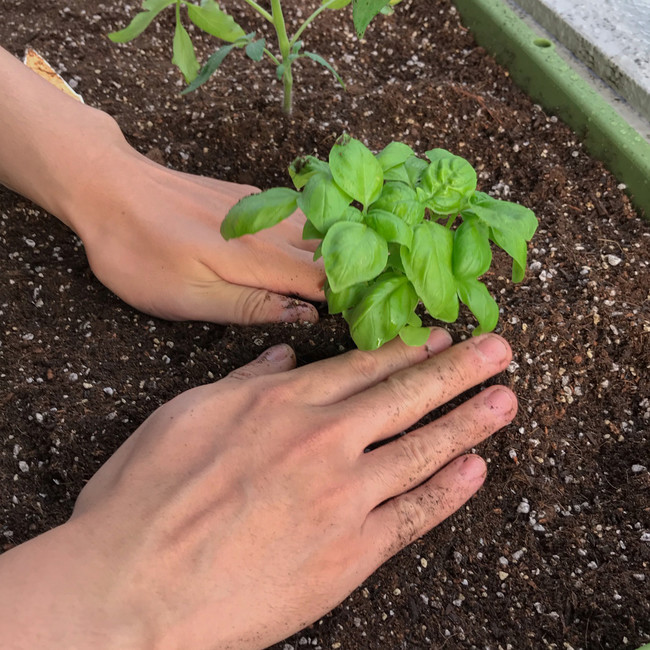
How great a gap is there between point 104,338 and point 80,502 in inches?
14.5

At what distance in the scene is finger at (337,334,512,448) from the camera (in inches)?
41.9

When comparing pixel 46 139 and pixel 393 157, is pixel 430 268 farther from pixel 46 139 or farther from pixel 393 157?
pixel 46 139

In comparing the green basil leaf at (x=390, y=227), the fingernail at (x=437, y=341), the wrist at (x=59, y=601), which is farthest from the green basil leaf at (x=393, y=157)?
the wrist at (x=59, y=601)

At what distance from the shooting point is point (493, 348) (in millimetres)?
1146

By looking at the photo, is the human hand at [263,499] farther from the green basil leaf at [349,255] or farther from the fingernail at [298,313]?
the green basil leaf at [349,255]

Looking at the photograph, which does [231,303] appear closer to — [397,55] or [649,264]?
[649,264]

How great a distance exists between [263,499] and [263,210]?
1.40ft

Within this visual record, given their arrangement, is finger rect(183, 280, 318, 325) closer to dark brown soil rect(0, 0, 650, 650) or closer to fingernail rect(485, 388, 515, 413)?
dark brown soil rect(0, 0, 650, 650)

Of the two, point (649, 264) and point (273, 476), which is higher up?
point (649, 264)

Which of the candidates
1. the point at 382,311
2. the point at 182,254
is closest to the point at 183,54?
the point at 182,254

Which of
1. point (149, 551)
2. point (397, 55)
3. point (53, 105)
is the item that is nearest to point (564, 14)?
point (397, 55)

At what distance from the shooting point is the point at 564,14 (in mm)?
1728

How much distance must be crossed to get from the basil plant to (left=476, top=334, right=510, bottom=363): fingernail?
154mm

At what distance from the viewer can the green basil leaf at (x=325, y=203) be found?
890mm
